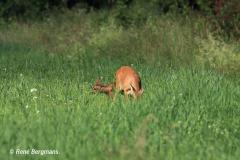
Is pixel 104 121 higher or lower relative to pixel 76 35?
higher

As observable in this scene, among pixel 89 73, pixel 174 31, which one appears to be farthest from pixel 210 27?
pixel 89 73

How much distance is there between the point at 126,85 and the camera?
26.3 feet

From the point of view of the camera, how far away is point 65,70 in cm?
1127

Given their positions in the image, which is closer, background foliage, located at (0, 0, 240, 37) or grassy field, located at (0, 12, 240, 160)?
grassy field, located at (0, 12, 240, 160)

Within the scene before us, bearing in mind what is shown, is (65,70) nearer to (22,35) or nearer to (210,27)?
(210,27)

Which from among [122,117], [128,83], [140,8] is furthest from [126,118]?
[140,8]

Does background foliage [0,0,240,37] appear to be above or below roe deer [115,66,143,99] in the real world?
below

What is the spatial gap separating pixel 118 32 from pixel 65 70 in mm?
3654

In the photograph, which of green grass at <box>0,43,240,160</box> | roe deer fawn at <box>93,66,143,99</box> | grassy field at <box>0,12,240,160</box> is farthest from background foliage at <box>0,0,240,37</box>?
roe deer fawn at <box>93,66,143,99</box>

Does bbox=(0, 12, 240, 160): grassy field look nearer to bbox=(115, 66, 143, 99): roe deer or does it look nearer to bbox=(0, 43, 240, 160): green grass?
bbox=(0, 43, 240, 160): green grass

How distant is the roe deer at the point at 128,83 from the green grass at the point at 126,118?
0.17m

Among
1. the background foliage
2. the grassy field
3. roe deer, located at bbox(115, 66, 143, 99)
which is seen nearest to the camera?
the grassy field

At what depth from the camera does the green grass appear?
542 centimetres

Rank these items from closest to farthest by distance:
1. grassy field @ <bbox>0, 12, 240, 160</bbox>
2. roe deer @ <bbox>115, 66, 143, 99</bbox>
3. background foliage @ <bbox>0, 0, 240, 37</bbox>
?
grassy field @ <bbox>0, 12, 240, 160</bbox> → roe deer @ <bbox>115, 66, 143, 99</bbox> → background foliage @ <bbox>0, 0, 240, 37</bbox>
